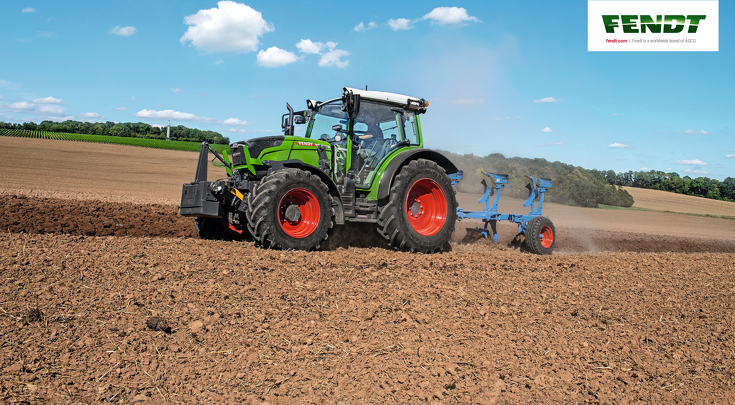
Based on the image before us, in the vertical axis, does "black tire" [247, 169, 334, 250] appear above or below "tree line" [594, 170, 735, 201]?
below

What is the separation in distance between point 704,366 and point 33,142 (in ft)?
131

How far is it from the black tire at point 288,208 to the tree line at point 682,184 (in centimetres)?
3668

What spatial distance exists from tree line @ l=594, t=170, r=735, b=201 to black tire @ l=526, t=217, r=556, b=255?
31726mm

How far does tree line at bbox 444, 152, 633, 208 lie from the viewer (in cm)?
1234

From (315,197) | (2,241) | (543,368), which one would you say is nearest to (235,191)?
(315,197)

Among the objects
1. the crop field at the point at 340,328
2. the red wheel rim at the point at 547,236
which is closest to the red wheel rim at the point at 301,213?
the crop field at the point at 340,328

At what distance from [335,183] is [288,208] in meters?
0.99

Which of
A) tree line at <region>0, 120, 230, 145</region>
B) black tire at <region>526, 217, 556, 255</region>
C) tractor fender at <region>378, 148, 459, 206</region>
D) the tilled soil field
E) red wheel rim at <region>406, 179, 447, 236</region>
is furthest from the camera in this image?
tree line at <region>0, 120, 230, 145</region>

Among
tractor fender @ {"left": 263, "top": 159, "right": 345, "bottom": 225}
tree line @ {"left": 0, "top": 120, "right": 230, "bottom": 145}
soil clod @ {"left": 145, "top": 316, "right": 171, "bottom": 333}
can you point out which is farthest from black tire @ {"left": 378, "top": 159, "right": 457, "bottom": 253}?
tree line @ {"left": 0, "top": 120, "right": 230, "bottom": 145}

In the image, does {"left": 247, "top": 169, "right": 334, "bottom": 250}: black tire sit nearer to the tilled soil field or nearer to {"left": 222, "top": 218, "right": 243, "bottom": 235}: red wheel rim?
the tilled soil field

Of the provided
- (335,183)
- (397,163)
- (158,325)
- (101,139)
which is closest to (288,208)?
(335,183)

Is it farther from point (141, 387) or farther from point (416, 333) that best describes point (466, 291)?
point (141, 387)

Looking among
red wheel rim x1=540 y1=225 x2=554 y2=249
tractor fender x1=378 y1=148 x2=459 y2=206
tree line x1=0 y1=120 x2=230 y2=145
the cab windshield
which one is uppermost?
tree line x1=0 y1=120 x2=230 y2=145

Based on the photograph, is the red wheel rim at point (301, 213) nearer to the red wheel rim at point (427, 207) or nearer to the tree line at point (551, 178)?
the red wheel rim at point (427, 207)
